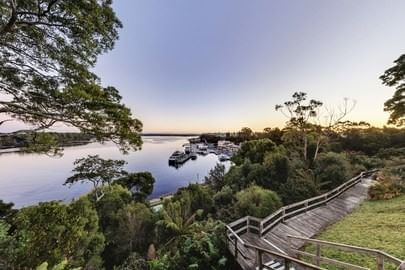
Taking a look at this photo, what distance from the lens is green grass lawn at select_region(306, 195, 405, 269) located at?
6184 millimetres

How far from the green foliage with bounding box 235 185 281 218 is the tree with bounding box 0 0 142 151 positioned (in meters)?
7.86

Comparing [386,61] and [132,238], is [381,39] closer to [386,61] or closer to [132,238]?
[386,61]

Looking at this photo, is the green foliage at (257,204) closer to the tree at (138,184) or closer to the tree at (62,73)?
the tree at (62,73)

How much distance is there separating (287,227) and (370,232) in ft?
9.40

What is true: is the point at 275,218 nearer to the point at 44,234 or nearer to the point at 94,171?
the point at 44,234

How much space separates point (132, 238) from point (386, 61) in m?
20.6

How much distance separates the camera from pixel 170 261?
7.47 meters

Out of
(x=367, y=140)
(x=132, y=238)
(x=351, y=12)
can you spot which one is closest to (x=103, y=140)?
(x=132, y=238)

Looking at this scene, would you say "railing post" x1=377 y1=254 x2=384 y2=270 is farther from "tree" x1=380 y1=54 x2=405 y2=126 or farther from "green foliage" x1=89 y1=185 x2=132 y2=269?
"green foliage" x1=89 y1=185 x2=132 y2=269

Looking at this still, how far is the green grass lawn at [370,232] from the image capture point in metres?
6.18

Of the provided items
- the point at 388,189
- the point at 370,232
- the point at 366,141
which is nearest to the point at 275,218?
the point at 370,232

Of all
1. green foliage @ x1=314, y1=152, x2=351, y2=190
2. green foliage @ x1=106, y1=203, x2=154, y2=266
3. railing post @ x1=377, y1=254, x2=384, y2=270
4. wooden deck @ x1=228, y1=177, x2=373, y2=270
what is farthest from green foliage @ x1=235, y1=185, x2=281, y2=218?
green foliage @ x1=106, y1=203, x2=154, y2=266

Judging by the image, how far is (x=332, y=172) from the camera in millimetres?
15375

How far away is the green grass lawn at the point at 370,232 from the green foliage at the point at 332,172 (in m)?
4.05
